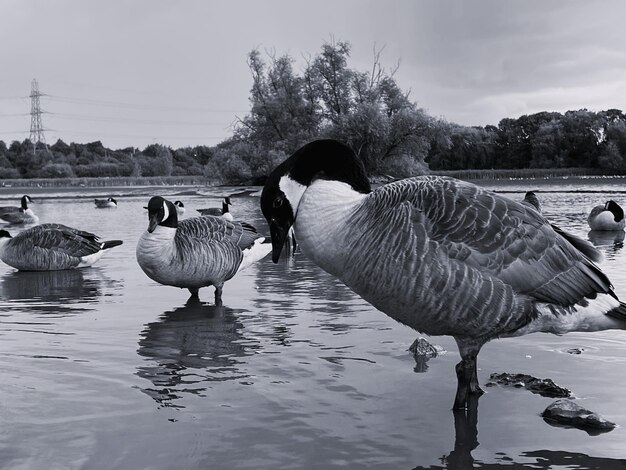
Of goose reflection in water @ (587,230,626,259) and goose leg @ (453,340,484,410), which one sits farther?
goose reflection in water @ (587,230,626,259)

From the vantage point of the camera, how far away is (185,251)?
9.95 metres

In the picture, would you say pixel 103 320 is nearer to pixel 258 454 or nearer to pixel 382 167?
pixel 258 454

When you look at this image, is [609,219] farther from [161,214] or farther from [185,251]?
[161,214]

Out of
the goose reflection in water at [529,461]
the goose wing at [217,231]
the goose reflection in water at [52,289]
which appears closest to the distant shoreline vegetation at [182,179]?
the goose reflection in water at [52,289]

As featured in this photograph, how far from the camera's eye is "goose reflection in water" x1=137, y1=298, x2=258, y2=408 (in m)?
6.16

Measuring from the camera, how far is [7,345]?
7.55 metres

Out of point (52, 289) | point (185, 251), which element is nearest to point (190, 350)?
point (185, 251)

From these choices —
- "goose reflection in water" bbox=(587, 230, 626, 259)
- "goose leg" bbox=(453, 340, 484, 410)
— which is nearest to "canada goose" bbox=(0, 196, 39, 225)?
"goose reflection in water" bbox=(587, 230, 626, 259)

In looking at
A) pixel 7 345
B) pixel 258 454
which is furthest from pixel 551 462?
pixel 7 345

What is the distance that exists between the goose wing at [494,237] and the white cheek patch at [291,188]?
21.4 inches

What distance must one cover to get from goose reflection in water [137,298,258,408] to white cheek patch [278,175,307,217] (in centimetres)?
186

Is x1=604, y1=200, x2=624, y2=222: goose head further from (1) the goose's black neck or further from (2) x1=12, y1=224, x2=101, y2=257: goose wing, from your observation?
(1) the goose's black neck

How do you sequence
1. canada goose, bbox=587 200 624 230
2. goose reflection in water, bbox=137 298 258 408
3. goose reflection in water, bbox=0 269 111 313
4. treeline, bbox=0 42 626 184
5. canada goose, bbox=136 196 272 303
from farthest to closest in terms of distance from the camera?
treeline, bbox=0 42 626 184, canada goose, bbox=587 200 624 230, goose reflection in water, bbox=0 269 111 313, canada goose, bbox=136 196 272 303, goose reflection in water, bbox=137 298 258 408

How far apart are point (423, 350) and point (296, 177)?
8.62 feet
